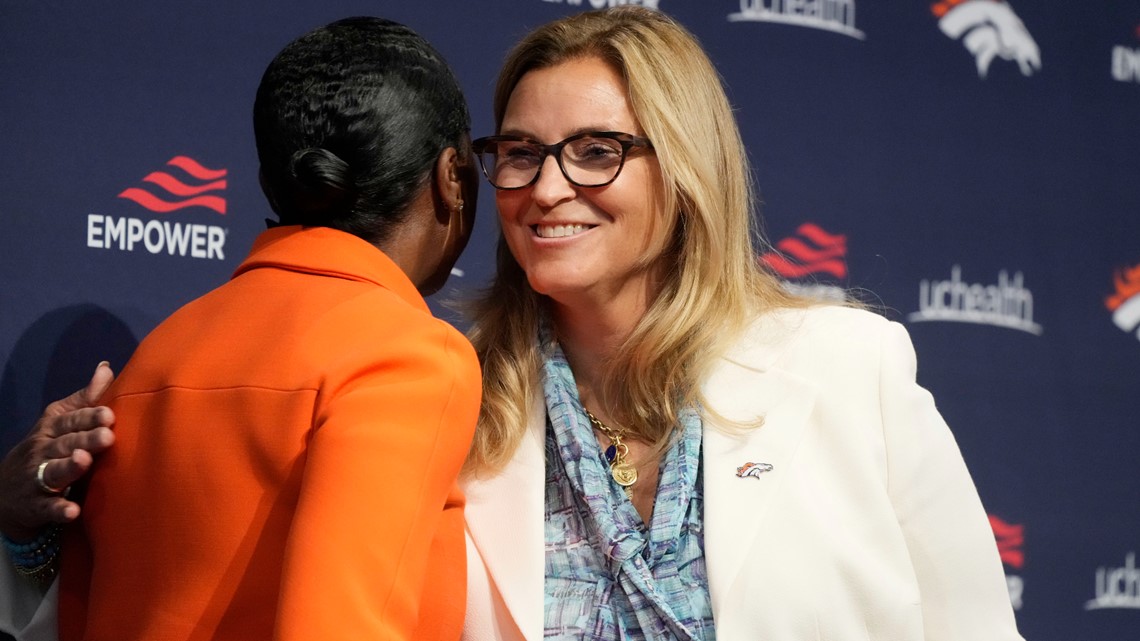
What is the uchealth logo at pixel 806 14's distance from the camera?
2.70 metres

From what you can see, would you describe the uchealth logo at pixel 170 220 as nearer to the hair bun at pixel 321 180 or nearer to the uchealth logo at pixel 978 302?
the hair bun at pixel 321 180

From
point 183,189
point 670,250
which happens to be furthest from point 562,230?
point 183,189

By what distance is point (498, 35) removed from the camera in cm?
247

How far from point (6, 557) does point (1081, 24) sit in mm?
2579

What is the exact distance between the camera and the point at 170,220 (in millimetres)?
2148

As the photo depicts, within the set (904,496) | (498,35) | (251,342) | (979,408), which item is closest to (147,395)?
(251,342)

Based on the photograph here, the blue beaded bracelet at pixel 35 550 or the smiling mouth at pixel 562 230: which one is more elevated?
the smiling mouth at pixel 562 230

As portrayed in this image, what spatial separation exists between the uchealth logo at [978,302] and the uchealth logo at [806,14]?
0.58m

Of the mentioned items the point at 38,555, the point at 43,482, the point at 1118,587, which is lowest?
the point at 1118,587

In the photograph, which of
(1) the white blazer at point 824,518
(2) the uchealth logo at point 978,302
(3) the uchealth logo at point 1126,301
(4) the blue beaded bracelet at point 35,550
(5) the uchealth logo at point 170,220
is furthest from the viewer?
(3) the uchealth logo at point 1126,301

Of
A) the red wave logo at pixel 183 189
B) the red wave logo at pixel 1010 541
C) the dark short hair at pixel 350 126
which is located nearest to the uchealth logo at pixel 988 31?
the red wave logo at pixel 1010 541

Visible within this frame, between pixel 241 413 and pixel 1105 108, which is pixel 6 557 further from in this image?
pixel 1105 108

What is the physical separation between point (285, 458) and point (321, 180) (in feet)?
1.06

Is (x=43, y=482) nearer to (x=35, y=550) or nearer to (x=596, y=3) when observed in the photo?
(x=35, y=550)
